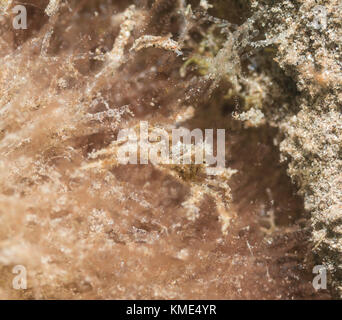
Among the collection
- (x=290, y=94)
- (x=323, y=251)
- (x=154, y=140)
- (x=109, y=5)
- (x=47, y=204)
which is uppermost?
(x=109, y=5)

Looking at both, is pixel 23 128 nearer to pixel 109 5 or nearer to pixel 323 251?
pixel 109 5

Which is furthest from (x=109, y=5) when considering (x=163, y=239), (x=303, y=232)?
(x=303, y=232)

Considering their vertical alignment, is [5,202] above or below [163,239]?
above

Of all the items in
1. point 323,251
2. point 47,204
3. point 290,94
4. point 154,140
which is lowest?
point 323,251

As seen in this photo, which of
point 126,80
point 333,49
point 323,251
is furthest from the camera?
point 126,80

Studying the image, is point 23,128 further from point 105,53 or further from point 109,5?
point 109,5

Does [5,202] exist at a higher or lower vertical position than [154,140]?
lower

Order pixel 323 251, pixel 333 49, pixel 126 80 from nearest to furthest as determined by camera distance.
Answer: pixel 333 49 < pixel 323 251 < pixel 126 80

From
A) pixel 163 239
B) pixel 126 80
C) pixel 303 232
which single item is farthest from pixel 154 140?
pixel 303 232

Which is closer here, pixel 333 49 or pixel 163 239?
pixel 333 49
